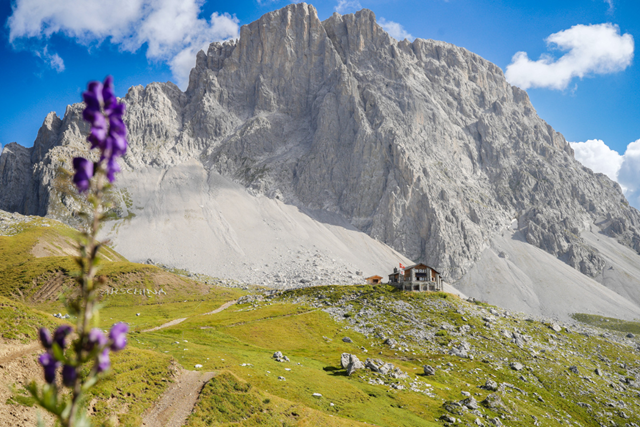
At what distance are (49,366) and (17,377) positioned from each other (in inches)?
946

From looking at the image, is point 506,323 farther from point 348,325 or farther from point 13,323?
point 13,323

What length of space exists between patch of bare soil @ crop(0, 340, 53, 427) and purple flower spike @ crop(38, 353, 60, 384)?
667 inches

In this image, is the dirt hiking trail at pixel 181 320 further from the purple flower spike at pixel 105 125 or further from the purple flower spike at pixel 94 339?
the purple flower spike at pixel 105 125

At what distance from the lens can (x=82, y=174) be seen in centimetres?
657

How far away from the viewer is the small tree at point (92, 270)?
6179mm

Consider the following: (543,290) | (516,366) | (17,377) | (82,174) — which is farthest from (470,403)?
(543,290)

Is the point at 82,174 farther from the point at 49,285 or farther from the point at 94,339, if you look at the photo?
the point at 49,285

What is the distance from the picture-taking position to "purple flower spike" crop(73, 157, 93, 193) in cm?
657

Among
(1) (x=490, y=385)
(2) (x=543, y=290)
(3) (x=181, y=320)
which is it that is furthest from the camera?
(2) (x=543, y=290)

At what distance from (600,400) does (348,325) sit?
4283 centimetres

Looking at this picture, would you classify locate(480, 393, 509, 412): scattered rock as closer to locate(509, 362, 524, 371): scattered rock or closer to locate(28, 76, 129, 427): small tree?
locate(509, 362, 524, 371): scattered rock

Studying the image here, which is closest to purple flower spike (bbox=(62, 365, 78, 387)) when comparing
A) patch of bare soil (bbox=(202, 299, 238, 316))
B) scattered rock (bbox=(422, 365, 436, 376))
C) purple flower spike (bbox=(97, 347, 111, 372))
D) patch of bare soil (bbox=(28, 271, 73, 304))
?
purple flower spike (bbox=(97, 347, 111, 372))

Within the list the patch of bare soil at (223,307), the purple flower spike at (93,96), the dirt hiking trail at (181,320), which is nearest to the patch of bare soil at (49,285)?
the dirt hiking trail at (181,320)

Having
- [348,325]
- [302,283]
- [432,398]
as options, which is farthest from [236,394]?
[302,283]
